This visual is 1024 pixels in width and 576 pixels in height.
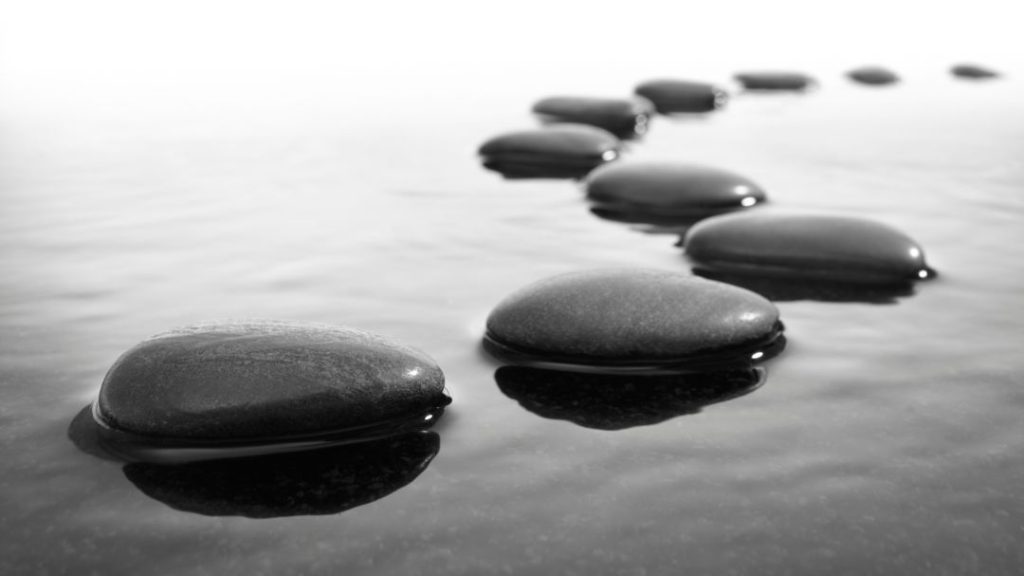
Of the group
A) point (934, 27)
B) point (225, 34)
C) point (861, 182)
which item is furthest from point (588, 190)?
point (934, 27)

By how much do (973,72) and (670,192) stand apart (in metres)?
8.98

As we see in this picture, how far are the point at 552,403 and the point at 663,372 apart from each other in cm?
37

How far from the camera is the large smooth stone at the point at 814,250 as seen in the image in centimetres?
435

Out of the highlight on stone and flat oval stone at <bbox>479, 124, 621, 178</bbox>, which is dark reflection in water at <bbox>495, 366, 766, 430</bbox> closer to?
the highlight on stone

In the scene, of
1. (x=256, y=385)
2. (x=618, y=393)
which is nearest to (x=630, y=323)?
(x=618, y=393)

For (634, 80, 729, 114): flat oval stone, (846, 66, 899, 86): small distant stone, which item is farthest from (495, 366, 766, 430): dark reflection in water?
(846, 66, 899, 86): small distant stone

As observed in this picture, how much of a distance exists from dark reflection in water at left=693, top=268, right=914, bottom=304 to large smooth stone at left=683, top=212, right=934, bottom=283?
0.13 ft

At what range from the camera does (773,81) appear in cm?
1194

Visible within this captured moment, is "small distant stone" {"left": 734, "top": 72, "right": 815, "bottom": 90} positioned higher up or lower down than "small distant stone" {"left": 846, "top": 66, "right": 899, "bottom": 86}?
Result: higher up

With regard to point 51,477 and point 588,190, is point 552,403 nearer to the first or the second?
point 51,477

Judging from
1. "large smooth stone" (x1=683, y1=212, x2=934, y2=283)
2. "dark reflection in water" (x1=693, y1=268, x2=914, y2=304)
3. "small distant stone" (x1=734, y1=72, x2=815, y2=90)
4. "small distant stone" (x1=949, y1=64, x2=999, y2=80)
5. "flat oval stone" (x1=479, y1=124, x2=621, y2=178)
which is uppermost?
"large smooth stone" (x1=683, y1=212, x2=934, y2=283)

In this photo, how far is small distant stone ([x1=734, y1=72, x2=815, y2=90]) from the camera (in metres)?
11.9

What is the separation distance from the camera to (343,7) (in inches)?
797

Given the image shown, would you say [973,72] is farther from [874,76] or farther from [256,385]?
[256,385]
